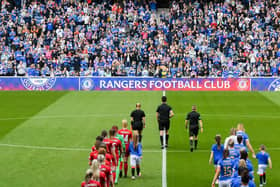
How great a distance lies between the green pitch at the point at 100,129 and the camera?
2273cm

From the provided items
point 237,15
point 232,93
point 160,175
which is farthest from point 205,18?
point 160,175

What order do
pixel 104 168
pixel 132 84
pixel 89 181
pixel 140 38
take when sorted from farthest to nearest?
pixel 140 38 → pixel 132 84 → pixel 104 168 → pixel 89 181

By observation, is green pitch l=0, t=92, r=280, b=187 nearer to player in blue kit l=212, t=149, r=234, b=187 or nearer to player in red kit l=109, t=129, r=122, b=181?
player in red kit l=109, t=129, r=122, b=181

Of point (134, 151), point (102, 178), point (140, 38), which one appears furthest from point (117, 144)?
point (140, 38)

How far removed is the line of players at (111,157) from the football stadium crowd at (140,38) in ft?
96.1

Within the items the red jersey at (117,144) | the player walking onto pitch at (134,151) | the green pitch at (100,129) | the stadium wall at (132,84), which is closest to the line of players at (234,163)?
the green pitch at (100,129)

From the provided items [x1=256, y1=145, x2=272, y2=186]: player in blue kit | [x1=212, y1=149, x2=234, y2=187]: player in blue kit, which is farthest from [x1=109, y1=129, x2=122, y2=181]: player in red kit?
[x1=256, y1=145, x2=272, y2=186]: player in blue kit

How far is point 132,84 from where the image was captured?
50.2 meters

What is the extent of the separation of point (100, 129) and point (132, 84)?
1794cm

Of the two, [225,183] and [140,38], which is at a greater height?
[140,38]

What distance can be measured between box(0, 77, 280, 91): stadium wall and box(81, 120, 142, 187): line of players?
26.8 metres

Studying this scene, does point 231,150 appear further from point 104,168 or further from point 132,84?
point 132,84

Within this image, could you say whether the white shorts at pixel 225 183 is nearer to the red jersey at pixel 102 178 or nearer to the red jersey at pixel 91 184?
the red jersey at pixel 102 178

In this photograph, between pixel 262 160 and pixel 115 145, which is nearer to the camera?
pixel 115 145
